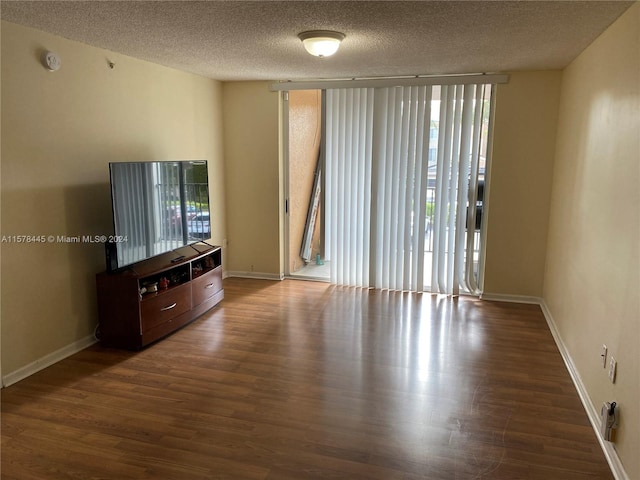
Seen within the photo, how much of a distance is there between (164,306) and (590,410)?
3010 millimetres

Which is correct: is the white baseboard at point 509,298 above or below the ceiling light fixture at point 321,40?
below

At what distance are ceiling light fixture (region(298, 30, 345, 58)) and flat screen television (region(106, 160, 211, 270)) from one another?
5.07 feet

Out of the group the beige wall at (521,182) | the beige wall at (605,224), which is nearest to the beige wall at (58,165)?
the beige wall at (521,182)

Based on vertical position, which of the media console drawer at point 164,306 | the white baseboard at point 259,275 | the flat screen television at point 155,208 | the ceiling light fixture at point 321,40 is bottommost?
the white baseboard at point 259,275

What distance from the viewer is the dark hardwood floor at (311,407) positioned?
2.31m

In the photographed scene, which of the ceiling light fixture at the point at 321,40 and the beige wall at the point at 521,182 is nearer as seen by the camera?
the ceiling light fixture at the point at 321,40

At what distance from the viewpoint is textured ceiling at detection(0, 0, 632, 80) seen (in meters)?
2.54

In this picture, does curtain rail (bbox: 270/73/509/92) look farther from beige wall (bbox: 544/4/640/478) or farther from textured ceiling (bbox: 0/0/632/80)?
beige wall (bbox: 544/4/640/478)

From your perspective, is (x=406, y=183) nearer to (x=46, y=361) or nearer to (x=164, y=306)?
(x=164, y=306)

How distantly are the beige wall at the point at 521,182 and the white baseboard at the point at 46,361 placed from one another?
377cm

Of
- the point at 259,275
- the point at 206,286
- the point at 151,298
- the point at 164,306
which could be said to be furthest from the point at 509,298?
the point at 151,298

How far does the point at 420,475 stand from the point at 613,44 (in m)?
2.62

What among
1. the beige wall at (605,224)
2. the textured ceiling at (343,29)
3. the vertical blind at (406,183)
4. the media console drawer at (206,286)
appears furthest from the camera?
the vertical blind at (406,183)

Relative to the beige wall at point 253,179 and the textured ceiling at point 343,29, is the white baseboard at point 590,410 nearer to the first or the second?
the textured ceiling at point 343,29
